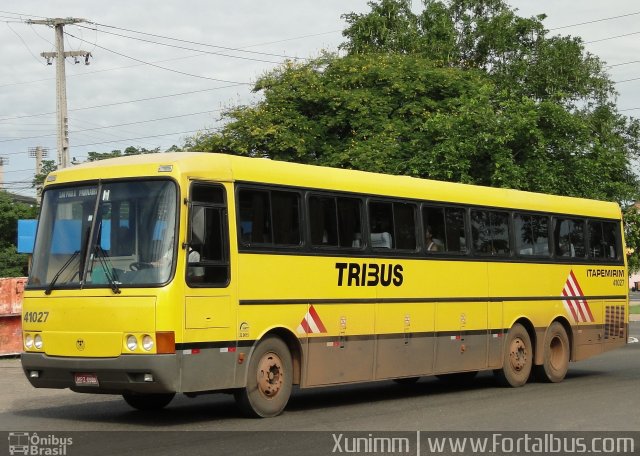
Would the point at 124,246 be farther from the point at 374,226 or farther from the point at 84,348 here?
the point at 374,226

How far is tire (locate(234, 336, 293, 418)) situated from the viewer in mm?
13641

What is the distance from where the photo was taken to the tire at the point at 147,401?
48.2 feet

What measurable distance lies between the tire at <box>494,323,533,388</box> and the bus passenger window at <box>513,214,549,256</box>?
1.36m

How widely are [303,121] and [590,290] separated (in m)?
24.2

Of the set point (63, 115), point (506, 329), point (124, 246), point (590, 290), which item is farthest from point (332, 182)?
point (63, 115)

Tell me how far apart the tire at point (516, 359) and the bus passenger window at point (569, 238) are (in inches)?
77.8

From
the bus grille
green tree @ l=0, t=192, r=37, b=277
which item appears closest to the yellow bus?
the bus grille

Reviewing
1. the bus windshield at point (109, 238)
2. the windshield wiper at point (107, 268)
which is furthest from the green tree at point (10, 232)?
the windshield wiper at point (107, 268)

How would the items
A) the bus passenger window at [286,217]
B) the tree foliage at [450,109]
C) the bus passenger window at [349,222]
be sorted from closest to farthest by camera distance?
1. the bus passenger window at [286,217]
2. the bus passenger window at [349,222]
3. the tree foliage at [450,109]

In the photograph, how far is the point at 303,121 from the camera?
44.2m

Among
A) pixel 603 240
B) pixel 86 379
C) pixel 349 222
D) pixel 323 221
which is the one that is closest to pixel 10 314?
pixel 349 222

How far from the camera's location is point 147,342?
12.5 metres

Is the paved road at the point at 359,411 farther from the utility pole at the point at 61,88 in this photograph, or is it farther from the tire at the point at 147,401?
the utility pole at the point at 61,88

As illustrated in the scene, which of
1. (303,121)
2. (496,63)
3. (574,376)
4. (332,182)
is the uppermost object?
(496,63)
